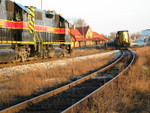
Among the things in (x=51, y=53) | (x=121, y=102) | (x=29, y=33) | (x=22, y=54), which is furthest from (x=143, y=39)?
(x=121, y=102)

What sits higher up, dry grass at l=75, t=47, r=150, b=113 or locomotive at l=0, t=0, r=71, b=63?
locomotive at l=0, t=0, r=71, b=63

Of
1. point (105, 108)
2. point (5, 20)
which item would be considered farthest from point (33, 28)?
point (105, 108)

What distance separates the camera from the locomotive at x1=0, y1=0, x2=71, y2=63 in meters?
12.5

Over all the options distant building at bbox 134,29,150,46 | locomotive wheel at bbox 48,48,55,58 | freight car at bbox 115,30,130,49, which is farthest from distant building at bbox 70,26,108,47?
locomotive wheel at bbox 48,48,55,58

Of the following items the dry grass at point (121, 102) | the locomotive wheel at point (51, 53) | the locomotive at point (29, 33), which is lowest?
the dry grass at point (121, 102)

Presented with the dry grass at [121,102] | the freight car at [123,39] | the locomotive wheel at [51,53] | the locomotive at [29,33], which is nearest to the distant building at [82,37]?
the freight car at [123,39]

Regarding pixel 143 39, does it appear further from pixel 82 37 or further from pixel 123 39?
pixel 123 39

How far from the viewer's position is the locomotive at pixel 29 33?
1252cm

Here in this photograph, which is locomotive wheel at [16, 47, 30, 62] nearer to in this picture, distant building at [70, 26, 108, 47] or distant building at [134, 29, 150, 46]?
distant building at [70, 26, 108, 47]

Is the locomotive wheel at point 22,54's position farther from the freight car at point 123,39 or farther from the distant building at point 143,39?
the distant building at point 143,39

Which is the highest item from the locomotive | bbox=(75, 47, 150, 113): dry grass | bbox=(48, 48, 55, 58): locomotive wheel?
the locomotive

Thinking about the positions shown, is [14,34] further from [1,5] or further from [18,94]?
[18,94]

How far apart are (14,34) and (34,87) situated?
7.21m

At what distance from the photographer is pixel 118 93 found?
6285 millimetres
